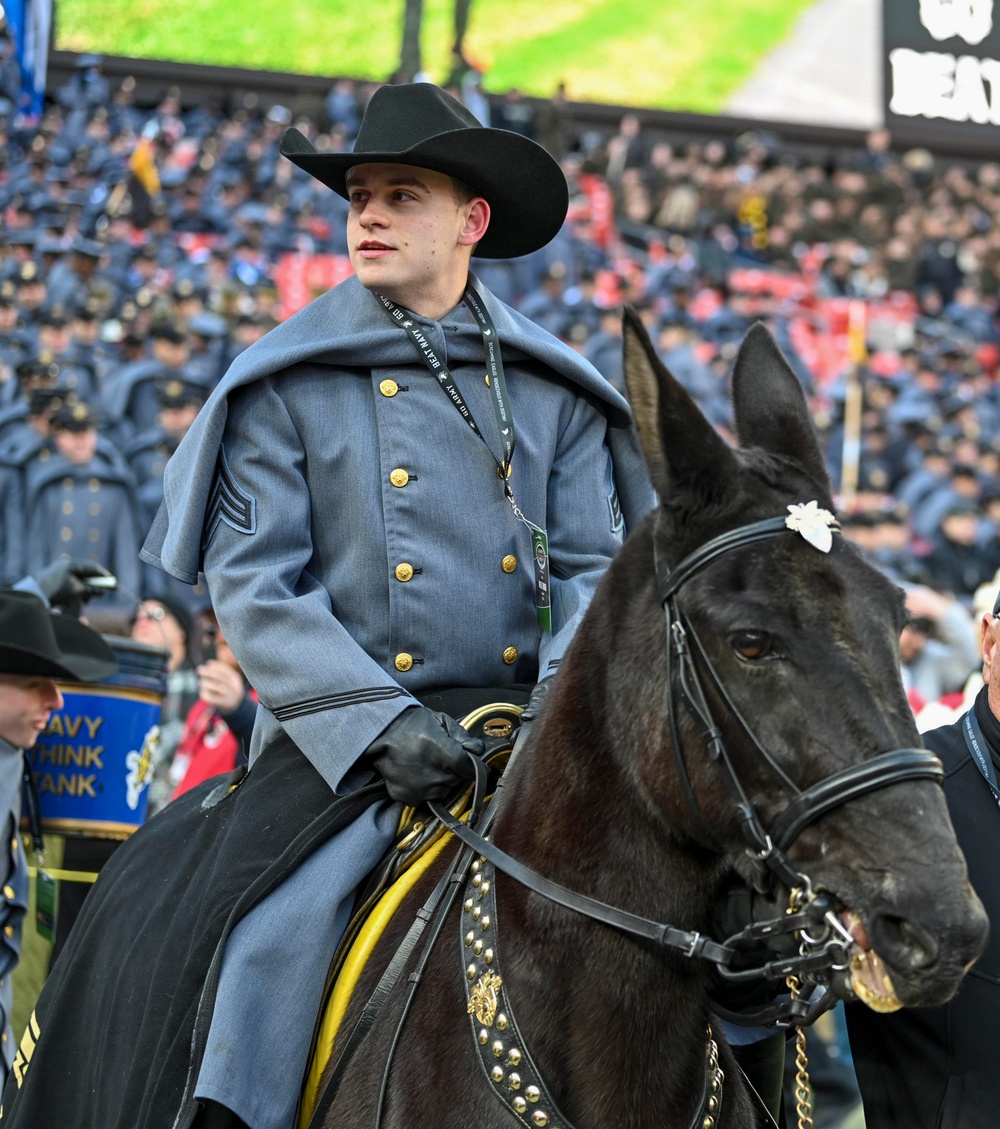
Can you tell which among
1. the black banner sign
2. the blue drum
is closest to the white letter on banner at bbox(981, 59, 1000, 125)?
the black banner sign

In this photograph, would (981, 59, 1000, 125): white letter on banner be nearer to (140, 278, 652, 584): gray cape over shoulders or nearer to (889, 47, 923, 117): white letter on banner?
(889, 47, 923, 117): white letter on banner

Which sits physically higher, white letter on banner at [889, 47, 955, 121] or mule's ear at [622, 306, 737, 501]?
white letter on banner at [889, 47, 955, 121]

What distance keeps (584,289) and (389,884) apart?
77.2ft

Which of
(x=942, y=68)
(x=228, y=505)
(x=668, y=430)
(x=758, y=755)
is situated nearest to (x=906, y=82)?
(x=942, y=68)

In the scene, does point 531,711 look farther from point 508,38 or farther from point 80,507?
point 508,38

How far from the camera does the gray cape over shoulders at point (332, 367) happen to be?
361 centimetres

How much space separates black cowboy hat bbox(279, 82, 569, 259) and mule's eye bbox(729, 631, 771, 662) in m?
1.60

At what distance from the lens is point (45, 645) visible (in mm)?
5473

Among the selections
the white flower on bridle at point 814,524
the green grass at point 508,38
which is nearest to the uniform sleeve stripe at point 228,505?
the white flower on bridle at point 814,524

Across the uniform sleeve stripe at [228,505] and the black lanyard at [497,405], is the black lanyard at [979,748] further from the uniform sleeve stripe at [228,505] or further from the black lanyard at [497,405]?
the uniform sleeve stripe at [228,505]

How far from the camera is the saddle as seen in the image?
3.25 m

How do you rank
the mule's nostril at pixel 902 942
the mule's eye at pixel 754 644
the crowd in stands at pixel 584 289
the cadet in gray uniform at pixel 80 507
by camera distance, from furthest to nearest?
the crowd in stands at pixel 584 289 → the cadet in gray uniform at pixel 80 507 → the mule's eye at pixel 754 644 → the mule's nostril at pixel 902 942

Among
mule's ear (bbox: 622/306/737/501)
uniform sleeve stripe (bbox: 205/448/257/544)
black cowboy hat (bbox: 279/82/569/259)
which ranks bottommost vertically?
uniform sleeve stripe (bbox: 205/448/257/544)

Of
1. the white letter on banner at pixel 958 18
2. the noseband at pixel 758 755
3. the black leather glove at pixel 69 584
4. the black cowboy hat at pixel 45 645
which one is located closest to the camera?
the noseband at pixel 758 755
